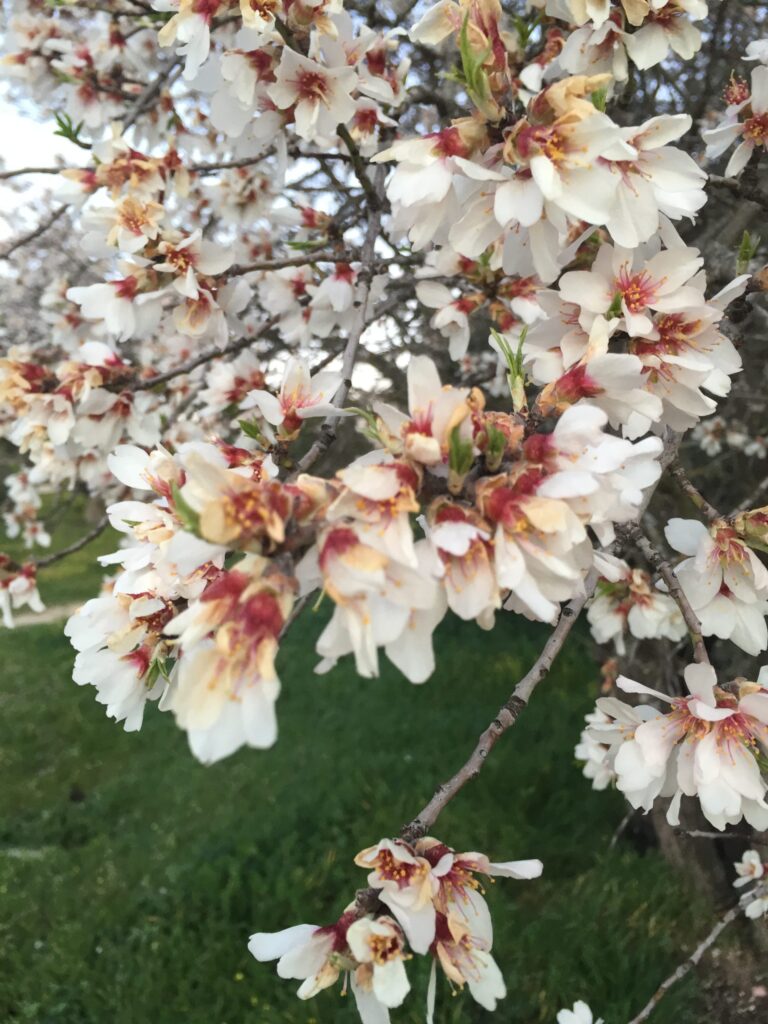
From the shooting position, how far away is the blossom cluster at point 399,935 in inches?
32.3

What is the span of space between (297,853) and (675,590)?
8.90ft

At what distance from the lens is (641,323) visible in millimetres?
925

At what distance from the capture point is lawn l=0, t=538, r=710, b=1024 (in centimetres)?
256

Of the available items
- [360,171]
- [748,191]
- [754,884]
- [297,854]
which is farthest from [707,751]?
[297,854]

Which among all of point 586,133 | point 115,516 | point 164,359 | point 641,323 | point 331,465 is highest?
point 586,133

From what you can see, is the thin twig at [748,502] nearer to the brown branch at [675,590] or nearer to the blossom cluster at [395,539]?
the brown branch at [675,590]

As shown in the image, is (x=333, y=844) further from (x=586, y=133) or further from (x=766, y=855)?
(x=586, y=133)

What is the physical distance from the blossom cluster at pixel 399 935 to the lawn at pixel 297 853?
171 cm

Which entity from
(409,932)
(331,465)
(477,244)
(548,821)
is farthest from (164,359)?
(409,932)

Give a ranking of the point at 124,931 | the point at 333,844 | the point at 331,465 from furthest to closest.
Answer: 1. the point at 331,465
2. the point at 333,844
3. the point at 124,931

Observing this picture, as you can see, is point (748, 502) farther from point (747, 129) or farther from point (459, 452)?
point (459, 452)

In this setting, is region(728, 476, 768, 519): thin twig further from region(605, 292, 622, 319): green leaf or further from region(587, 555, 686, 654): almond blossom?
region(605, 292, 622, 319): green leaf

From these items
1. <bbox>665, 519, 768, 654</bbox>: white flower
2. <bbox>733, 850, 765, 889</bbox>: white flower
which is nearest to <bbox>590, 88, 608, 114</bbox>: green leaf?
<bbox>665, 519, 768, 654</bbox>: white flower

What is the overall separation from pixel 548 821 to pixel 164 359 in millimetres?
3055
